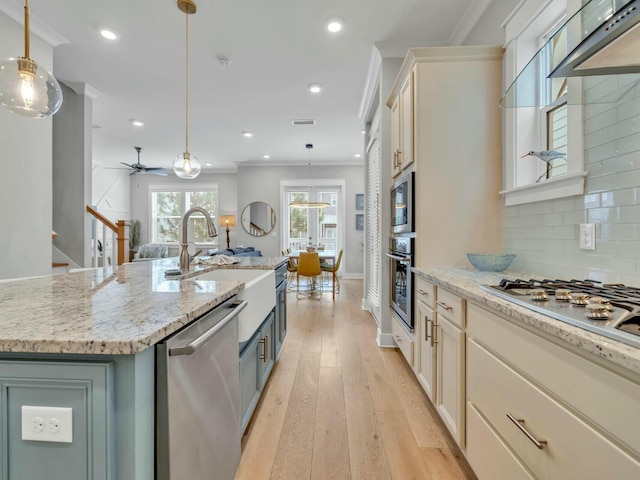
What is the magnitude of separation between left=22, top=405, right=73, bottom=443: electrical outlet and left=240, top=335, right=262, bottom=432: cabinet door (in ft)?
2.87

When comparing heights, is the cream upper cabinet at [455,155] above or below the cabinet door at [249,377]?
above

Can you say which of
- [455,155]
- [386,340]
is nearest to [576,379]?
[455,155]

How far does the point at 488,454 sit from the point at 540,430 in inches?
14.9

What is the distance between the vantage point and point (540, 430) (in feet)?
2.83

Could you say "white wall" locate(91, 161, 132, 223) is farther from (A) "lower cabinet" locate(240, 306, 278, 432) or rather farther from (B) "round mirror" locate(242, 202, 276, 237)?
(A) "lower cabinet" locate(240, 306, 278, 432)

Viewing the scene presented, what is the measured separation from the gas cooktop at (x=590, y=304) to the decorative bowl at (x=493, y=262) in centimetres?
51

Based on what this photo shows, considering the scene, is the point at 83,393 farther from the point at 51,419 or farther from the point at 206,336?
the point at 206,336

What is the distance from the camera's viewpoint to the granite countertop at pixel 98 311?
65 centimetres

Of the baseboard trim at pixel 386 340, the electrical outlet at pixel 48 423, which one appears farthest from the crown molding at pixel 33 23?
the baseboard trim at pixel 386 340

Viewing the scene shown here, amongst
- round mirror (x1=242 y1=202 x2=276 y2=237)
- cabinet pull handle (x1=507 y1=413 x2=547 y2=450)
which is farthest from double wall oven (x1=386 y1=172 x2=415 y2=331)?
round mirror (x1=242 y1=202 x2=276 y2=237)

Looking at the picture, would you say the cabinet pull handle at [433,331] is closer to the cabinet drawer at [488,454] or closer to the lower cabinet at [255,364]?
the cabinet drawer at [488,454]

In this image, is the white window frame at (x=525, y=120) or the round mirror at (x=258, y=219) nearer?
the white window frame at (x=525, y=120)

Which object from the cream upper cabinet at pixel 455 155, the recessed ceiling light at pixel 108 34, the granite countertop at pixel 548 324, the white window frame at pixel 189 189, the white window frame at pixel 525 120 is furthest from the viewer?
the white window frame at pixel 189 189

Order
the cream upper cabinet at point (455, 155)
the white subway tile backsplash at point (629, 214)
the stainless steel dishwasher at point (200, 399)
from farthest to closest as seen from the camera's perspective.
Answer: the cream upper cabinet at point (455, 155), the white subway tile backsplash at point (629, 214), the stainless steel dishwasher at point (200, 399)
